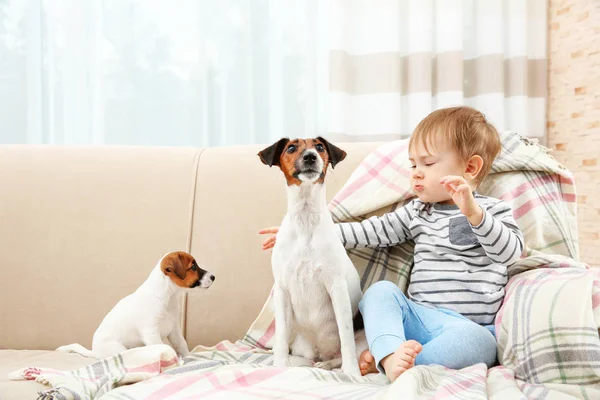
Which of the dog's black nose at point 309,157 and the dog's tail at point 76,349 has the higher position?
the dog's black nose at point 309,157

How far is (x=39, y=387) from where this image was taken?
1074mm

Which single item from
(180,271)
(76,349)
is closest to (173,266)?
(180,271)

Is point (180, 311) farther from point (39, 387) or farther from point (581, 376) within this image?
point (581, 376)

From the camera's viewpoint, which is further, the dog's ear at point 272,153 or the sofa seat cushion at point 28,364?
the dog's ear at point 272,153

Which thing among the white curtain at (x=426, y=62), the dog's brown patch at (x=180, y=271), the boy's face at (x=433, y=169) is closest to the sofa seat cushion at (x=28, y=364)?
the dog's brown patch at (x=180, y=271)

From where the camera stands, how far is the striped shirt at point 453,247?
121 cm

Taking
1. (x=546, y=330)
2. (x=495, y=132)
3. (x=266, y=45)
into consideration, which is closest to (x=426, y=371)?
(x=546, y=330)

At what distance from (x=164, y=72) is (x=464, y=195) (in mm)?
1456

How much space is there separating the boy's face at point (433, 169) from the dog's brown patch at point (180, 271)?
54 cm

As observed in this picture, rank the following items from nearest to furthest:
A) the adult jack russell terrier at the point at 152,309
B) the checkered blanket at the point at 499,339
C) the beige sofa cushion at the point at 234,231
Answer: the checkered blanket at the point at 499,339 → the adult jack russell terrier at the point at 152,309 → the beige sofa cushion at the point at 234,231

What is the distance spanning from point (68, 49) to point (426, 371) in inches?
70.8

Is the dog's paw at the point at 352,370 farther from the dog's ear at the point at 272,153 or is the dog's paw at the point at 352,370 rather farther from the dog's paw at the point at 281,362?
the dog's ear at the point at 272,153

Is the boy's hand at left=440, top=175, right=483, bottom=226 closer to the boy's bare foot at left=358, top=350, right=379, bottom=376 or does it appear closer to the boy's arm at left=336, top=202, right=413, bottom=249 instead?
the boy's arm at left=336, top=202, right=413, bottom=249

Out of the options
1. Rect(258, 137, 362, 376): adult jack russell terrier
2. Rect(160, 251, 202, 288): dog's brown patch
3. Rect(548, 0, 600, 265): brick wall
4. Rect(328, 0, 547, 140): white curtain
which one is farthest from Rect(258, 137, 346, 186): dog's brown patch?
Rect(548, 0, 600, 265): brick wall
